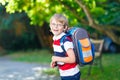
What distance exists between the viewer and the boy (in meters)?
4.66

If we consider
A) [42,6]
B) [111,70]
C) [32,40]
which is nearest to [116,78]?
[111,70]

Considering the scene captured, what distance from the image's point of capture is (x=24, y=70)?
12453mm

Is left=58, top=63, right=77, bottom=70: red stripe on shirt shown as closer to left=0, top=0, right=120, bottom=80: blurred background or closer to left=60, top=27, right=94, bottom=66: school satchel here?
left=60, top=27, right=94, bottom=66: school satchel

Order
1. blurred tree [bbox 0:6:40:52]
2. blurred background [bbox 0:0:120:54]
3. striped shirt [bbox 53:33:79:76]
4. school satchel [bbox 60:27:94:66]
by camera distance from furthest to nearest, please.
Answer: blurred tree [bbox 0:6:40:52]
blurred background [bbox 0:0:120:54]
striped shirt [bbox 53:33:79:76]
school satchel [bbox 60:27:94:66]

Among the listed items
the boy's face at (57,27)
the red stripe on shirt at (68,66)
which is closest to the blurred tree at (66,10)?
the boy's face at (57,27)

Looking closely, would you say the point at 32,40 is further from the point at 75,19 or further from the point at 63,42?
the point at 63,42

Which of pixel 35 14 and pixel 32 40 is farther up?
A: pixel 35 14

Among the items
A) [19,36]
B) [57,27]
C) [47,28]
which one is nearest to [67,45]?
[57,27]

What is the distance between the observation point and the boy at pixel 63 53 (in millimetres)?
4664

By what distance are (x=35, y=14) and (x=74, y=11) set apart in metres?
Result: 1.51

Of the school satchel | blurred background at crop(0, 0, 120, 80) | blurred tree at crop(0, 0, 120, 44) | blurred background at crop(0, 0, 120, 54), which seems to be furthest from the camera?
blurred background at crop(0, 0, 120, 54)

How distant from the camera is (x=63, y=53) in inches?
187

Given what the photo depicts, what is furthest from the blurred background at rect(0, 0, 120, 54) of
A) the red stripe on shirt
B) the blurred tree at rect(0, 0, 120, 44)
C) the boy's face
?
the red stripe on shirt

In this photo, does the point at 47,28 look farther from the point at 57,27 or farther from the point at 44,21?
the point at 57,27
